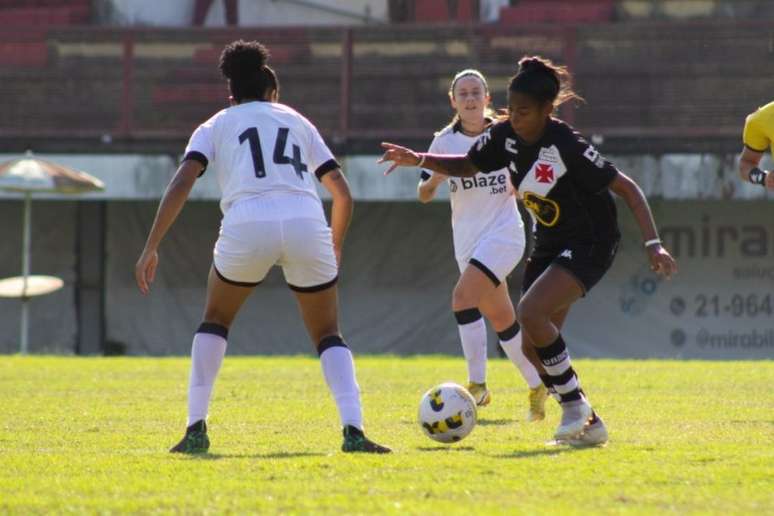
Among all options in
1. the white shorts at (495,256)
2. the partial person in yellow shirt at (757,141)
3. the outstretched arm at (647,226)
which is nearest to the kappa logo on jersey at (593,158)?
the outstretched arm at (647,226)

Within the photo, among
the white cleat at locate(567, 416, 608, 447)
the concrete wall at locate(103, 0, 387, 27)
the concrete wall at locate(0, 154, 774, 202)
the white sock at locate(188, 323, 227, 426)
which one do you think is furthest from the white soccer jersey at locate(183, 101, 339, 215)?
the concrete wall at locate(103, 0, 387, 27)

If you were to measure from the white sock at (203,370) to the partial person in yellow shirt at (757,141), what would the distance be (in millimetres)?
4469

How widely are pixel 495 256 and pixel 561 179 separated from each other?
246 centimetres

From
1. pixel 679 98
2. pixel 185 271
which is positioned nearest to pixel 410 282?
pixel 185 271

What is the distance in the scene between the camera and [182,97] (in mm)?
24031

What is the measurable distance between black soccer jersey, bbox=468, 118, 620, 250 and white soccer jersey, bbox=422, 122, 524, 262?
8.13 ft

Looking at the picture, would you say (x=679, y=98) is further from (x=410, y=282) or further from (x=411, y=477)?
(x=411, y=477)

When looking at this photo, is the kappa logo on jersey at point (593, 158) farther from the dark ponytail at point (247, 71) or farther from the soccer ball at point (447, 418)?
the dark ponytail at point (247, 71)

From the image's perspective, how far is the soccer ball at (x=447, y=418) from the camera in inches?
332

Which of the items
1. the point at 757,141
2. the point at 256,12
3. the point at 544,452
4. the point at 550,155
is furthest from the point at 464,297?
the point at 256,12

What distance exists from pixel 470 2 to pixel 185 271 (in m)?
6.93

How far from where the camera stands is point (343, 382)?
7992mm

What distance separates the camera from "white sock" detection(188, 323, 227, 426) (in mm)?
8094

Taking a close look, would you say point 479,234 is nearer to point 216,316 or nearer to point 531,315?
point 531,315
